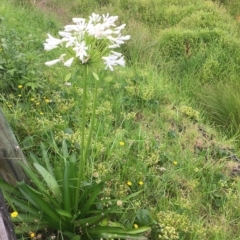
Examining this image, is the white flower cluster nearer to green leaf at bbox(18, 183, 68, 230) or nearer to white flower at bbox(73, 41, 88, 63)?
white flower at bbox(73, 41, 88, 63)

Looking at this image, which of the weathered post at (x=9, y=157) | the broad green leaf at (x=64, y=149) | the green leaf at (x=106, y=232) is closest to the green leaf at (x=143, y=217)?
the green leaf at (x=106, y=232)

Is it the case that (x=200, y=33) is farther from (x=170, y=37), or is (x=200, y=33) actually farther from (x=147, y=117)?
(x=147, y=117)

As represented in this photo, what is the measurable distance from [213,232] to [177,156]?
764 millimetres

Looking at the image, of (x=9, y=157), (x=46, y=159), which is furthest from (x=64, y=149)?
(x=9, y=157)

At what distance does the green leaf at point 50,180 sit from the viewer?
7.03 ft

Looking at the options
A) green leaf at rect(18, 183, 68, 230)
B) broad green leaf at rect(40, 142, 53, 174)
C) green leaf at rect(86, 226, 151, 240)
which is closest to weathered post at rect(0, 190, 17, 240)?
green leaf at rect(18, 183, 68, 230)

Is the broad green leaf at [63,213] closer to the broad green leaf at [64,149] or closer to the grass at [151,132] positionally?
the grass at [151,132]

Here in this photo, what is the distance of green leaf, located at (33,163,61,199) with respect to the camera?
2.14 m

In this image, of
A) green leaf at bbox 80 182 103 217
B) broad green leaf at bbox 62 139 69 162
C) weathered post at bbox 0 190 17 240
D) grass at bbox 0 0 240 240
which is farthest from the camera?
grass at bbox 0 0 240 240

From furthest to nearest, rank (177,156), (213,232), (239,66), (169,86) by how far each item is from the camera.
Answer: (239,66) → (169,86) → (177,156) → (213,232)

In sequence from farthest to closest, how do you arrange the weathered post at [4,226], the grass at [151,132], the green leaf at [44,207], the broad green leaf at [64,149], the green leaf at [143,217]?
1. the grass at [151,132]
2. the broad green leaf at [64,149]
3. the green leaf at [143,217]
4. the green leaf at [44,207]
5. the weathered post at [4,226]

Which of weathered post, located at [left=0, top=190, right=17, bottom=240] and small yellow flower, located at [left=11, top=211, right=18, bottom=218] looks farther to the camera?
small yellow flower, located at [left=11, top=211, right=18, bottom=218]

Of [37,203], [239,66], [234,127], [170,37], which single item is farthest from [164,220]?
[170,37]

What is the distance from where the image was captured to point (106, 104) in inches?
134
